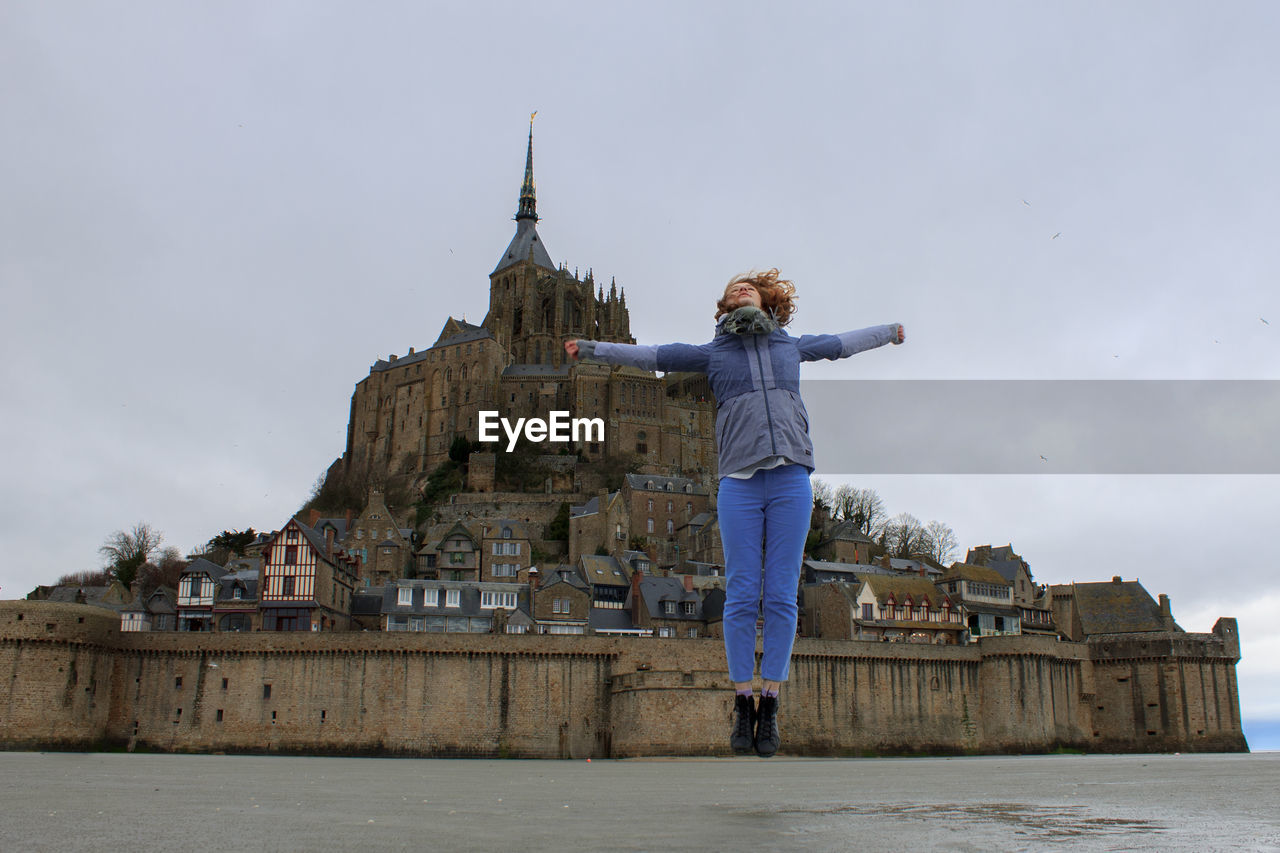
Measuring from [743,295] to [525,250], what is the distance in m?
130

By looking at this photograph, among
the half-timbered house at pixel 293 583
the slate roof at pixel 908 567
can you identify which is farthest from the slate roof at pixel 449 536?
the slate roof at pixel 908 567

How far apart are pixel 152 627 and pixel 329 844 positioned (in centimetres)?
6544

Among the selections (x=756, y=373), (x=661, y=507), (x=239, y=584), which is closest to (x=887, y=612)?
(x=661, y=507)

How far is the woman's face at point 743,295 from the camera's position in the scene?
8.35m

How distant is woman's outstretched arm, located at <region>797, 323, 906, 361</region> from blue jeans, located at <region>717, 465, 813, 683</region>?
3.44 feet

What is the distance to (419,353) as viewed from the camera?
4889 inches

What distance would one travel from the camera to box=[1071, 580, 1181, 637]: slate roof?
64625mm

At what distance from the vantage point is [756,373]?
26.2 ft

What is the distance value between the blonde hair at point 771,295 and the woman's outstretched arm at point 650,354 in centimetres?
44

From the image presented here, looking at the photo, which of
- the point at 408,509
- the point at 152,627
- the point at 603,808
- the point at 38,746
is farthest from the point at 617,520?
the point at 603,808

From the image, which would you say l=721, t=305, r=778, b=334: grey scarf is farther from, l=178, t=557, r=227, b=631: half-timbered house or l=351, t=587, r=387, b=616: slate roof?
l=178, t=557, r=227, b=631: half-timbered house

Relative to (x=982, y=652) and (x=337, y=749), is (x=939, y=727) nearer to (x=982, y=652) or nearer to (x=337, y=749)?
(x=982, y=652)

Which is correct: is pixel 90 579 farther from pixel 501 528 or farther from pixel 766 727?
pixel 766 727

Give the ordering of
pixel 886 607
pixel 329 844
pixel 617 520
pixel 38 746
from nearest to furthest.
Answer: pixel 329 844 < pixel 38 746 < pixel 886 607 < pixel 617 520
